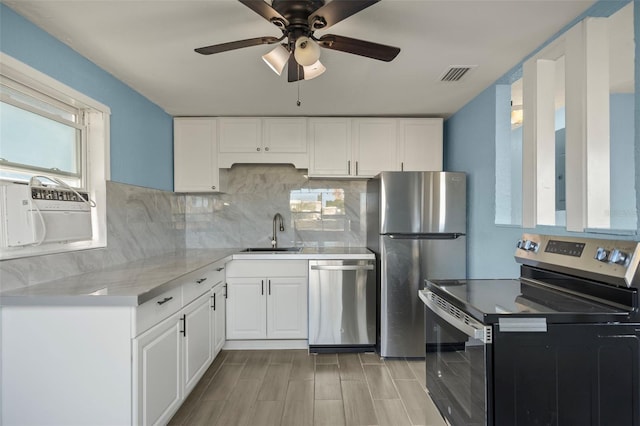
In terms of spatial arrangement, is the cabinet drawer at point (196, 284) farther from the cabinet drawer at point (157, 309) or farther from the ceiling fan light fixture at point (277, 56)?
the ceiling fan light fixture at point (277, 56)

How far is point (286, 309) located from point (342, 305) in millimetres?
524

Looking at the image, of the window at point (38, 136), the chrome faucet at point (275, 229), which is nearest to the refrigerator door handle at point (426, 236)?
the chrome faucet at point (275, 229)

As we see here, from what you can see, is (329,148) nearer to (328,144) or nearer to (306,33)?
(328,144)

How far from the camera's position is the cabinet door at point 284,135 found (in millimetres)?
3389

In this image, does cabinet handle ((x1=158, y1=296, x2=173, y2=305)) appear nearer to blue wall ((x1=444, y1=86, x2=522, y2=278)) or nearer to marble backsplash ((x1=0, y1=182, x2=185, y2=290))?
marble backsplash ((x1=0, y1=182, x2=185, y2=290))

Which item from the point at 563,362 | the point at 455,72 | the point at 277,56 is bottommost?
the point at 563,362

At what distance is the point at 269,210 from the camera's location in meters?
3.72

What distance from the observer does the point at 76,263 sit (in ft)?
6.73

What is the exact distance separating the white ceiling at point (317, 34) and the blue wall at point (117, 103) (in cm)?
7

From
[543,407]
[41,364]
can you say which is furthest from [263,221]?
[543,407]

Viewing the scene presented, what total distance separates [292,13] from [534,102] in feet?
4.57

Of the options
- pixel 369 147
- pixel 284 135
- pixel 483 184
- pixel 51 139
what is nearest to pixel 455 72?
pixel 483 184

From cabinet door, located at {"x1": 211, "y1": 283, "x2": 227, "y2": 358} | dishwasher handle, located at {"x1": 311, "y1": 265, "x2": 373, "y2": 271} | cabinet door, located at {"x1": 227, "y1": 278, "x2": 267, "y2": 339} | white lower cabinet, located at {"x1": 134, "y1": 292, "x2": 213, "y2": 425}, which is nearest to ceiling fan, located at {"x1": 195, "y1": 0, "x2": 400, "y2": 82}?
white lower cabinet, located at {"x1": 134, "y1": 292, "x2": 213, "y2": 425}

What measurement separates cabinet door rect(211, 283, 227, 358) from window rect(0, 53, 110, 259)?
0.92 metres
